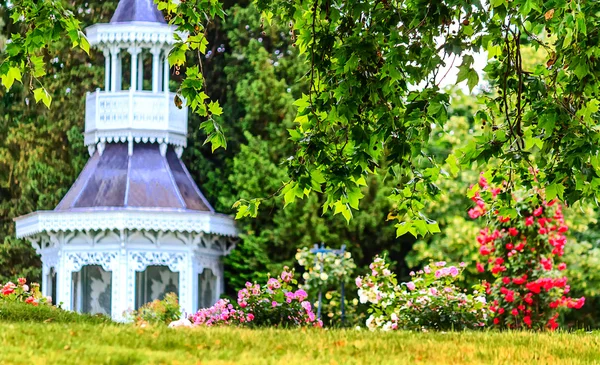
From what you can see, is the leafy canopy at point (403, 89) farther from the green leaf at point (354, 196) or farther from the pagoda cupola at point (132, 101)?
the pagoda cupola at point (132, 101)

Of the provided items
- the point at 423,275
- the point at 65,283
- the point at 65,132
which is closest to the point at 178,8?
the point at 423,275

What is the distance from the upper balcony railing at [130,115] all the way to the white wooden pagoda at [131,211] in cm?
2

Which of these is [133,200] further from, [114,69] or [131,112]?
[114,69]

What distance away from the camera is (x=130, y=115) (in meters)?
30.1

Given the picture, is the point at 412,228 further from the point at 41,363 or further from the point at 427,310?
the point at 427,310

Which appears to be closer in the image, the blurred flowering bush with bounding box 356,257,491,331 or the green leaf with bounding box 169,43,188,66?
the green leaf with bounding box 169,43,188,66

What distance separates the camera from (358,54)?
11.1 m

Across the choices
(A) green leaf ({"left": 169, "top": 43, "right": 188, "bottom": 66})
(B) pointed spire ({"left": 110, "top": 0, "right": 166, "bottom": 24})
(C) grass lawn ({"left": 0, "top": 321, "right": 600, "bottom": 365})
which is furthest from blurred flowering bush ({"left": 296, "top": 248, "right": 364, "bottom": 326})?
(A) green leaf ({"left": 169, "top": 43, "right": 188, "bottom": 66})

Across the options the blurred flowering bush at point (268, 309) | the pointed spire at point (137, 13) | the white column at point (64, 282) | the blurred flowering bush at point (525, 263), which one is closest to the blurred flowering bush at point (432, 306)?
the blurred flowering bush at point (268, 309)

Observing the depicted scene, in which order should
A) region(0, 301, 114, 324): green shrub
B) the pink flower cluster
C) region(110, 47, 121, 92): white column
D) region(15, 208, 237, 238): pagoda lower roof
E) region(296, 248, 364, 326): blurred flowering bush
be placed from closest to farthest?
region(0, 301, 114, 324): green shrub → the pink flower cluster → region(296, 248, 364, 326): blurred flowering bush → region(15, 208, 237, 238): pagoda lower roof → region(110, 47, 121, 92): white column

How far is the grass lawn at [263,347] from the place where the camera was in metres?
10.0

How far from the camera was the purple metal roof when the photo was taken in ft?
97.0

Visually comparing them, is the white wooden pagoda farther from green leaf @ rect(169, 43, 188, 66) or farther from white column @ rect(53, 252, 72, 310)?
green leaf @ rect(169, 43, 188, 66)

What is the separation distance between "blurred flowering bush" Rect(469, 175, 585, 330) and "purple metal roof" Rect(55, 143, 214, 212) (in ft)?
31.8
